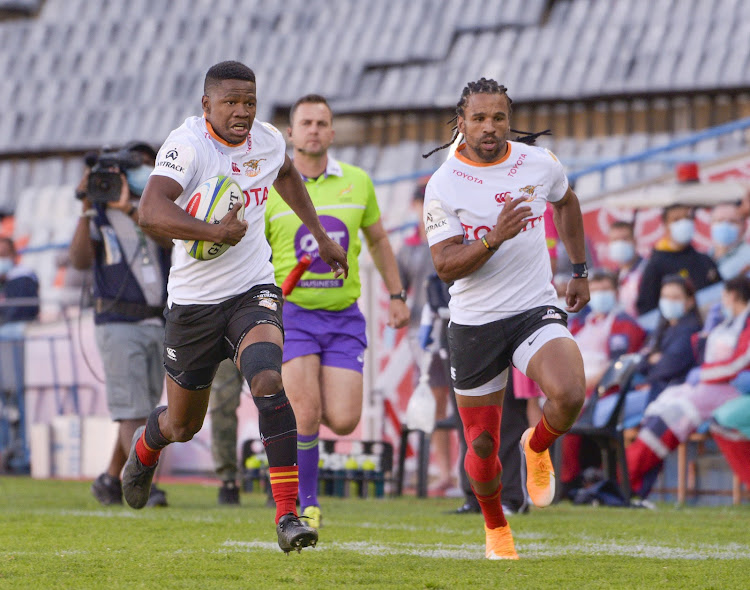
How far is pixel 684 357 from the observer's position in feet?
35.7

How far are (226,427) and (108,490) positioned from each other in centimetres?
101

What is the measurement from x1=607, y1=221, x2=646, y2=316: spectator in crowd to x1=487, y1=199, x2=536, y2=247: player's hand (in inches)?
257

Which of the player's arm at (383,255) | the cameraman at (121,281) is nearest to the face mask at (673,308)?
the player's arm at (383,255)

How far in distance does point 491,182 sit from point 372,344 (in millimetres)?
6318

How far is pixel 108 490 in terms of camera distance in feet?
30.6

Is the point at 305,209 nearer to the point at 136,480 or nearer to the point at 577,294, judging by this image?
the point at 577,294

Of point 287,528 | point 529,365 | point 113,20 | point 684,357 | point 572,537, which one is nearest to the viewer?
point 287,528

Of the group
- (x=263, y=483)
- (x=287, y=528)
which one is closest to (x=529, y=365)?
(x=287, y=528)

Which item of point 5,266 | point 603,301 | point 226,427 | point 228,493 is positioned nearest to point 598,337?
point 603,301

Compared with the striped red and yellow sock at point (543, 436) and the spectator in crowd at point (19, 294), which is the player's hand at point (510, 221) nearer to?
the striped red and yellow sock at point (543, 436)

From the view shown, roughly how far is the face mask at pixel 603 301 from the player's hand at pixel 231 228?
667cm

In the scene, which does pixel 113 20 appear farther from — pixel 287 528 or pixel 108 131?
pixel 287 528

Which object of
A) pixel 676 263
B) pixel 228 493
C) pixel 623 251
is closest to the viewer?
pixel 228 493

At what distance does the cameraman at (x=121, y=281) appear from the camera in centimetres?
921
